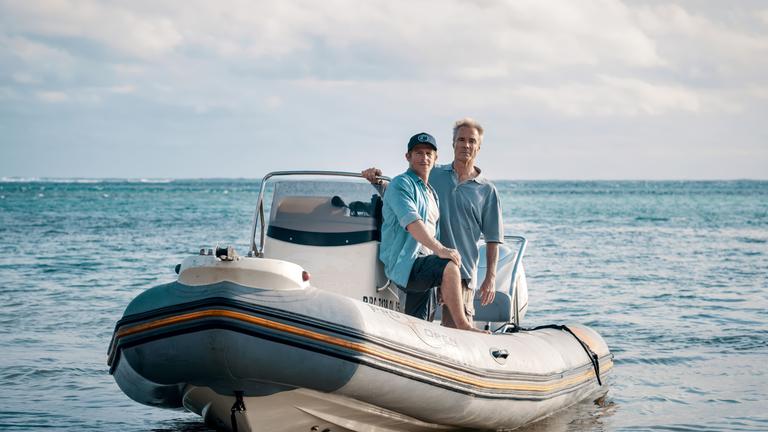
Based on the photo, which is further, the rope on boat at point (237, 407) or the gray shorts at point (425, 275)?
the gray shorts at point (425, 275)

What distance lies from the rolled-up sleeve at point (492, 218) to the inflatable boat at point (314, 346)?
24.6 inches

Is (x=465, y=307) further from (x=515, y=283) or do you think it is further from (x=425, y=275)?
(x=515, y=283)

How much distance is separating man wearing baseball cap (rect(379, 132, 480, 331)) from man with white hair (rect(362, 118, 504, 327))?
0.22 m

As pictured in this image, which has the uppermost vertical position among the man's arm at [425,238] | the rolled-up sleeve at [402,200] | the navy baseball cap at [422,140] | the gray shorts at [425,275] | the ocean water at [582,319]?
the navy baseball cap at [422,140]

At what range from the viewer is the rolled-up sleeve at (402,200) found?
562cm

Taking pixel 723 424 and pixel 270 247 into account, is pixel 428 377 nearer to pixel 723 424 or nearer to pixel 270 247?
pixel 270 247

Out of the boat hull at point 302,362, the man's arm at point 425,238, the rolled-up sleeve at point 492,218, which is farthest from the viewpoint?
the rolled-up sleeve at point 492,218

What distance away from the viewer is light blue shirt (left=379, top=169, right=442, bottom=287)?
567 centimetres

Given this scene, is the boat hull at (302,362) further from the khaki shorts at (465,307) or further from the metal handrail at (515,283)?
the metal handrail at (515,283)

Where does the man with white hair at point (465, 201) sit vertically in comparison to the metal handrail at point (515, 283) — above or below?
above

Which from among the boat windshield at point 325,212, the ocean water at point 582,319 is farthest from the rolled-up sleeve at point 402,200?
the ocean water at point 582,319

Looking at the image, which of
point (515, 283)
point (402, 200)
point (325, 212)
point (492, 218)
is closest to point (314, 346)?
point (402, 200)

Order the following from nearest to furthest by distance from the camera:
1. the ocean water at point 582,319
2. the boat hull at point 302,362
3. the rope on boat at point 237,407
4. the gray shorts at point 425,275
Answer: the boat hull at point 302,362 → the rope on boat at point 237,407 → the gray shorts at point 425,275 → the ocean water at point 582,319

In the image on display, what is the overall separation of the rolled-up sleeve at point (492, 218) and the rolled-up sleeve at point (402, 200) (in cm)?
72
